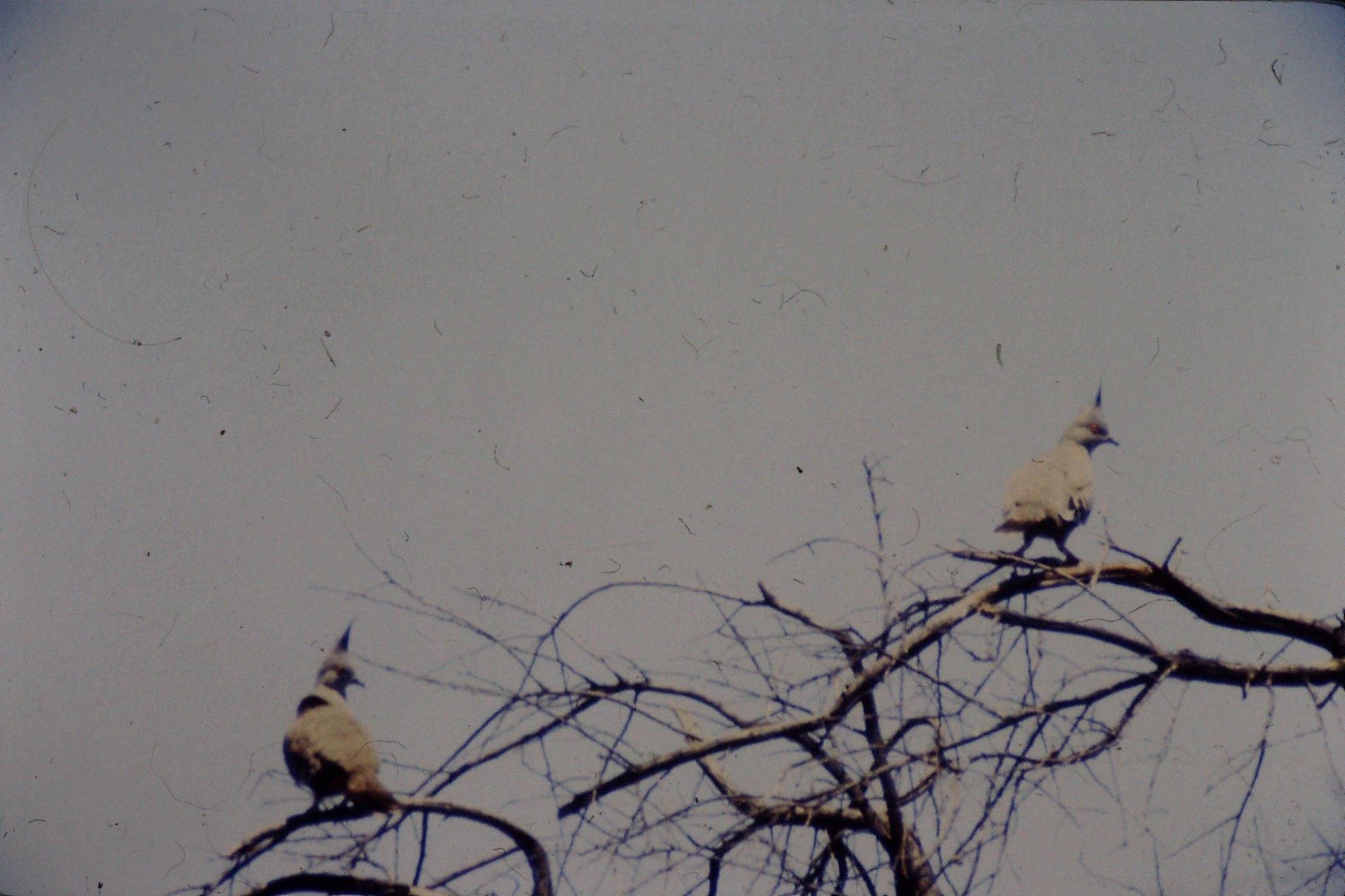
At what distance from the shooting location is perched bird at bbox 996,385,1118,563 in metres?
3.14

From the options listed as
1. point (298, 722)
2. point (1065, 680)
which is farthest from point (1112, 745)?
point (298, 722)

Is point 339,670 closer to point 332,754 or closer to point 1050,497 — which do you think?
point 332,754

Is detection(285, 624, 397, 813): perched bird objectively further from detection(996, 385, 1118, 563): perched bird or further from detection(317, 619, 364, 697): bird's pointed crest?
detection(996, 385, 1118, 563): perched bird

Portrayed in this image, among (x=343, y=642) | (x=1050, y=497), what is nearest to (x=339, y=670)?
(x=343, y=642)

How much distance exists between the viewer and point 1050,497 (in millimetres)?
3154

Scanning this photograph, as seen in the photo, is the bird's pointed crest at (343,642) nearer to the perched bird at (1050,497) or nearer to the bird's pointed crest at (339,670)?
the bird's pointed crest at (339,670)

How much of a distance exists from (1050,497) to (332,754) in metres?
2.73

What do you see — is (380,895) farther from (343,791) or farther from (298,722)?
(298,722)

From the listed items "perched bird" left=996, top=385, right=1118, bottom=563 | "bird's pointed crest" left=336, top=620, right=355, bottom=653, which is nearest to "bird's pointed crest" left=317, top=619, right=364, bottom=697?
"bird's pointed crest" left=336, top=620, right=355, bottom=653

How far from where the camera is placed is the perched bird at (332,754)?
3.07m

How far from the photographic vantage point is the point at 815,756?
2.21 m

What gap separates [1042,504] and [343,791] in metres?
2.66

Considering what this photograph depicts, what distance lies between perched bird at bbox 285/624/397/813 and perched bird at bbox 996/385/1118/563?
90.8 inches

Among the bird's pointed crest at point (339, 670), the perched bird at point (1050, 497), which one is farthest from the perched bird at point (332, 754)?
the perched bird at point (1050, 497)
